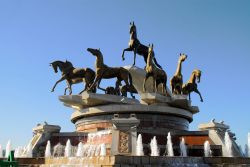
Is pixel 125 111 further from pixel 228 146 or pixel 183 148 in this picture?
pixel 228 146

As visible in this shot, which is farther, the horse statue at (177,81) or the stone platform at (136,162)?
the horse statue at (177,81)

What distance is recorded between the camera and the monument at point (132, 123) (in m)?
16.2

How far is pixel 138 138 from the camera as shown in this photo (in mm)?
16297

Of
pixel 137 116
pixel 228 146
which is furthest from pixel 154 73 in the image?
pixel 228 146

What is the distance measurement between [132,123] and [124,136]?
2.43 feet

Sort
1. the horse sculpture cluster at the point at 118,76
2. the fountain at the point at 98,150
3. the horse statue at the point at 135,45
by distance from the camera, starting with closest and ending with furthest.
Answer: the fountain at the point at 98,150 < the horse sculpture cluster at the point at 118,76 < the horse statue at the point at 135,45

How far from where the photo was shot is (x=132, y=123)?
16.4m

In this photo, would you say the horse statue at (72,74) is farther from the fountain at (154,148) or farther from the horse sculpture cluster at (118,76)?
the fountain at (154,148)

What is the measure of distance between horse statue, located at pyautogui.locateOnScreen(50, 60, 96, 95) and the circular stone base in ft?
7.51

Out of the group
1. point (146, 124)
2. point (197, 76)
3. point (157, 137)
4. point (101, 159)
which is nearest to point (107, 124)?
point (146, 124)

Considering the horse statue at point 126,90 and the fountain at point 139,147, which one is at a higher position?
the horse statue at point 126,90

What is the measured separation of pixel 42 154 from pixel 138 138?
21.1ft

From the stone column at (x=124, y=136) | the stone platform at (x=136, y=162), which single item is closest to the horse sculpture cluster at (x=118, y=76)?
the stone column at (x=124, y=136)

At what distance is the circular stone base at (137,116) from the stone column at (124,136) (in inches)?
156
